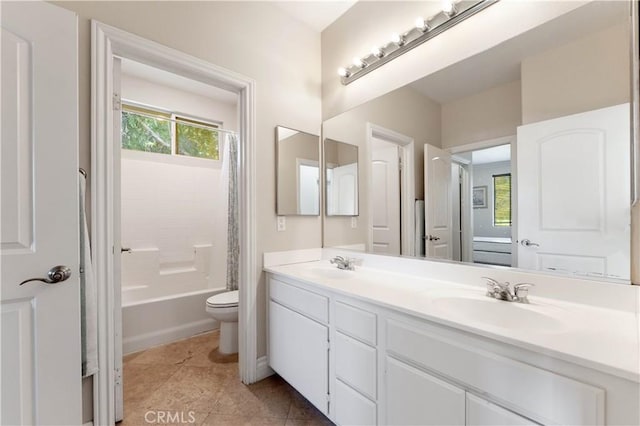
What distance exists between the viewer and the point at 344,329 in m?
1.31

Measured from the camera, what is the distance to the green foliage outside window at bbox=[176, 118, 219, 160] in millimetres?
3201

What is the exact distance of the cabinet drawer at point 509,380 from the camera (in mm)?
680

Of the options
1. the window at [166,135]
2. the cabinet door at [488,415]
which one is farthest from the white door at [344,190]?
the window at [166,135]

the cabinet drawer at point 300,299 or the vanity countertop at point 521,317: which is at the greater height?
the vanity countertop at point 521,317

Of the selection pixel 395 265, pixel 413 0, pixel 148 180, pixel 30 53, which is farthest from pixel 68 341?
pixel 413 0

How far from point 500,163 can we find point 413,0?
3.70 ft

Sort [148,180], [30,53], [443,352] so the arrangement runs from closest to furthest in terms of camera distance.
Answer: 1. [443,352]
2. [30,53]
3. [148,180]

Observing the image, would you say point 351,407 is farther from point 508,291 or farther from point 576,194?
point 576,194

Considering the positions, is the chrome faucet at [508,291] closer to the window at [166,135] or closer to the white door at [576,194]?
the white door at [576,194]

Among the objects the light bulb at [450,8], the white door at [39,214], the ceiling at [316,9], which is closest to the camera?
the white door at [39,214]

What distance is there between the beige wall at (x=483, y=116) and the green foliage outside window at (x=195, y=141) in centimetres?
266

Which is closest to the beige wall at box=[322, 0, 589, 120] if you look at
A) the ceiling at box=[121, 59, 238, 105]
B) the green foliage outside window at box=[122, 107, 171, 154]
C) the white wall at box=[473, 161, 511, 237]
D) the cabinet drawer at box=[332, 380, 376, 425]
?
the white wall at box=[473, 161, 511, 237]

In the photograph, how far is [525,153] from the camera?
3.95 feet

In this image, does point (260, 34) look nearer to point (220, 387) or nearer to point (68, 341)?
point (68, 341)
